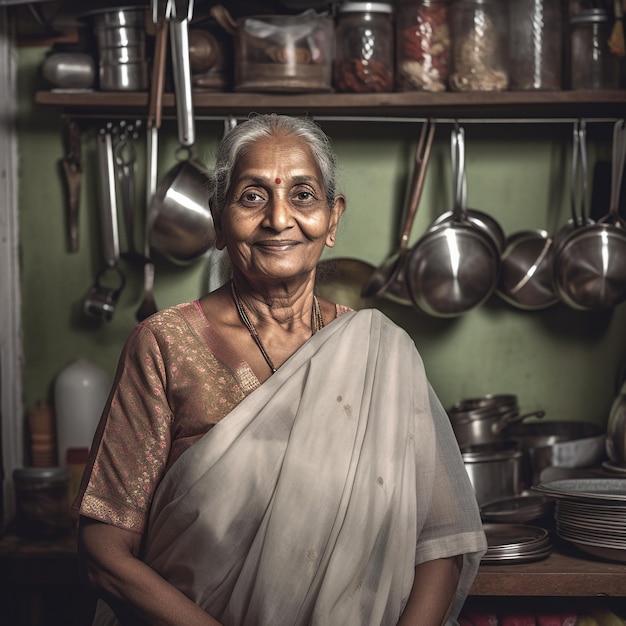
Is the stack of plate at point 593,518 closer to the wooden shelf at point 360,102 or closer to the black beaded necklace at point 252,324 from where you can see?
the black beaded necklace at point 252,324

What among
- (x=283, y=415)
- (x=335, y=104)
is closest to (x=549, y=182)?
(x=335, y=104)

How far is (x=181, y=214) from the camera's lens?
251 centimetres

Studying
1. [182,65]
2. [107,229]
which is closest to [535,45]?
[182,65]

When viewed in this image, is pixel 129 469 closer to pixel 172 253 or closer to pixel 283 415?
pixel 283 415

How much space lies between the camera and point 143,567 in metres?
1.55

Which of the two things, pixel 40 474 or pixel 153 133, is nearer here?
pixel 40 474

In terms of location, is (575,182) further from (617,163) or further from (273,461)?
(273,461)

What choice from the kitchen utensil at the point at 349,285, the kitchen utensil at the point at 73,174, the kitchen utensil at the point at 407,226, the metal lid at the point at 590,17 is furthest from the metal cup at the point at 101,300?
the metal lid at the point at 590,17

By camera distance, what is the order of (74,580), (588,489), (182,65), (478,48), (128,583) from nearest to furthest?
1. (128,583)
2. (588,489)
3. (74,580)
4. (182,65)
5. (478,48)

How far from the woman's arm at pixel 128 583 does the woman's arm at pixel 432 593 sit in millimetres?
327

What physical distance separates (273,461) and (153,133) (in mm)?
1231

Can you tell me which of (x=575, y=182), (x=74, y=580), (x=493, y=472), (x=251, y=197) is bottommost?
(x=74, y=580)

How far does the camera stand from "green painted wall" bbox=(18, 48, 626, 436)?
2676mm

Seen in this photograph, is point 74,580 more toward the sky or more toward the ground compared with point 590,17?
more toward the ground
